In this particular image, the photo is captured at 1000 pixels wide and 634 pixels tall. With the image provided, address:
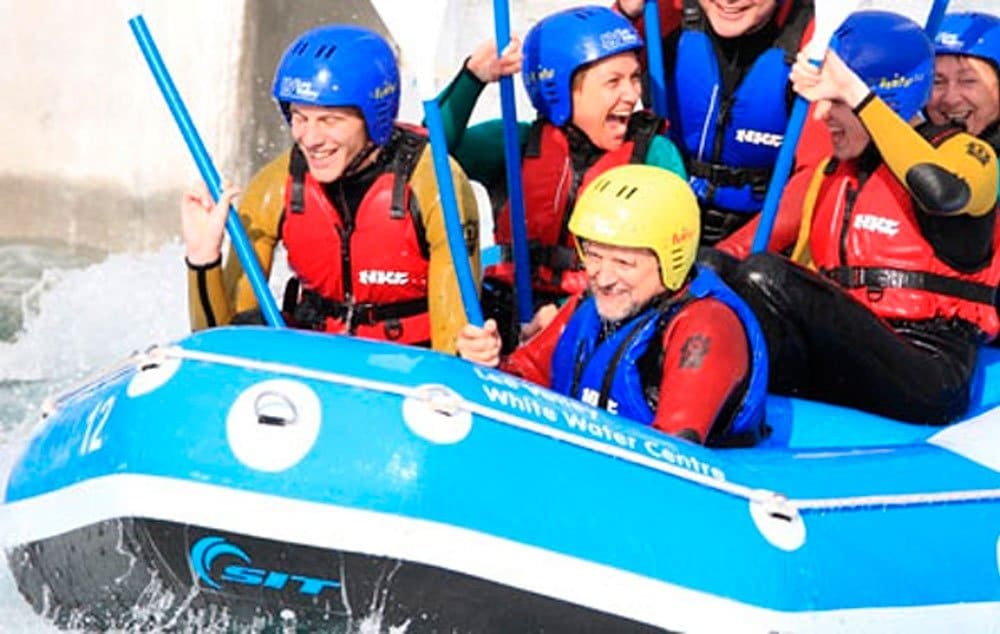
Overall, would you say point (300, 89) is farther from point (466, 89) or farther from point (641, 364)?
point (641, 364)

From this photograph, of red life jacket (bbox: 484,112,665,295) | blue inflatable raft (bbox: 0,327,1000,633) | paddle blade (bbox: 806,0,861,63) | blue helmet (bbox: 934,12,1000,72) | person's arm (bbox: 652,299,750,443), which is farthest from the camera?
blue helmet (bbox: 934,12,1000,72)

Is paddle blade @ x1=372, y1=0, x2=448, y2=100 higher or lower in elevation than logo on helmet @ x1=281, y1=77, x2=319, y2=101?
higher

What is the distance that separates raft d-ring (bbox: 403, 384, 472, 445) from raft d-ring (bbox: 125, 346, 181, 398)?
1.35ft

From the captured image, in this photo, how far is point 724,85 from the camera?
5.05 metres

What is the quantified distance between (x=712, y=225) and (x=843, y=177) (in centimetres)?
62

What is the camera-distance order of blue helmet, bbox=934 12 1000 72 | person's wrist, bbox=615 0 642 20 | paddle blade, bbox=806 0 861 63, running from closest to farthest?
paddle blade, bbox=806 0 861 63 → blue helmet, bbox=934 12 1000 72 → person's wrist, bbox=615 0 642 20

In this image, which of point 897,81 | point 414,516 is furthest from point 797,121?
point 414,516

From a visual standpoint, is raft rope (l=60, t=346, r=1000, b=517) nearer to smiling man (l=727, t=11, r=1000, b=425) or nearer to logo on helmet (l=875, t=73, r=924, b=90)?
smiling man (l=727, t=11, r=1000, b=425)

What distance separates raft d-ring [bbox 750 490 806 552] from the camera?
11.6 ft

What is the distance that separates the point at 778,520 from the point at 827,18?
1.15 m

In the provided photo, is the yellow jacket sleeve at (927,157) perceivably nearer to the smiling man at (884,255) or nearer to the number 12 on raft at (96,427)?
the smiling man at (884,255)

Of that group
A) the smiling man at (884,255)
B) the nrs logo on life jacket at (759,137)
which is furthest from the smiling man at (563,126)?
the smiling man at (884,255)

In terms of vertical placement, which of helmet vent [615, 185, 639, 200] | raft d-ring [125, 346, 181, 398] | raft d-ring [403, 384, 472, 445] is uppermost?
helmet vent [615, 185, 639, 200]

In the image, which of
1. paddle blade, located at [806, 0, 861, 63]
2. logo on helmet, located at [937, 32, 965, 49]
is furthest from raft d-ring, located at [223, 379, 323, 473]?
logo on helmet, located at [937, 32, 965, 49]
